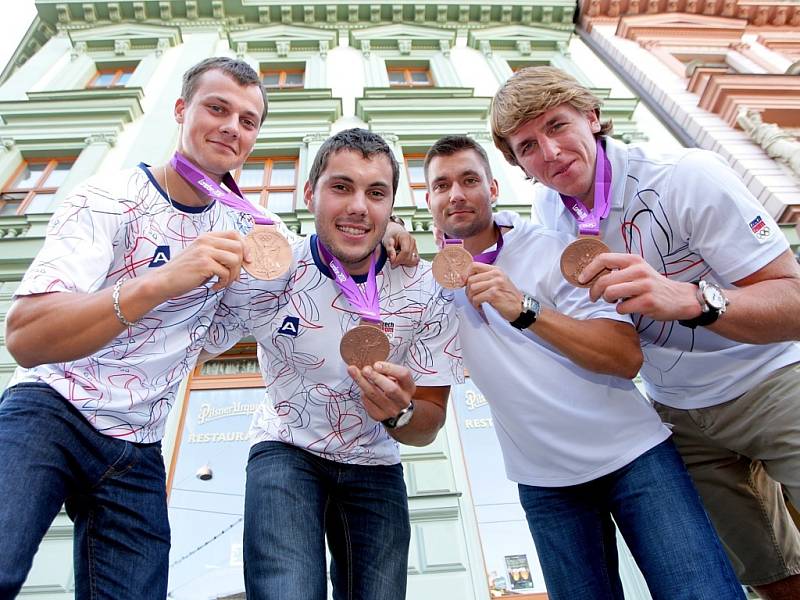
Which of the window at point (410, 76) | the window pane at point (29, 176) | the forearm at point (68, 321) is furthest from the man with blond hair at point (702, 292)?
the window at point (410, 76)

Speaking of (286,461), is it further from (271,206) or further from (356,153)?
(271,206)

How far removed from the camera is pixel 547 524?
78.4 inches

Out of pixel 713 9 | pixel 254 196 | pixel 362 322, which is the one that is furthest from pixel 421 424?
pixel 713 9

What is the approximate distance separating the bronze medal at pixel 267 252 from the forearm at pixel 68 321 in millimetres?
435

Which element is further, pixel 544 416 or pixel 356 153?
pixel 356 153

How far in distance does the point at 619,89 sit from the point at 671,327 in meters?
9.72

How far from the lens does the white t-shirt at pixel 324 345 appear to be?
2.14m

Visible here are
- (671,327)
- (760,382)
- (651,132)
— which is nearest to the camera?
(760,382)

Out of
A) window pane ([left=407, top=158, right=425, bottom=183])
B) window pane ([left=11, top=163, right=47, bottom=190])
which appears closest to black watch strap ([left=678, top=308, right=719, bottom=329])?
window pane ([left=407, top=158, right=425, bottom=183])

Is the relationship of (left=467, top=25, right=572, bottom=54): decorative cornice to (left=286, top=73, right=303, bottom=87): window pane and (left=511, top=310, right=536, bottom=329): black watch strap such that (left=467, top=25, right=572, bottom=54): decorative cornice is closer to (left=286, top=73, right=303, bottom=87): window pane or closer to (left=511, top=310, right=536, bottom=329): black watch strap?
(left=286, top=73, right=303, bottom=87): window pane

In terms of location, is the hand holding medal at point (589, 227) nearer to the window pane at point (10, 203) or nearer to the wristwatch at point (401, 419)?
the wristwatch at point (401, 419)

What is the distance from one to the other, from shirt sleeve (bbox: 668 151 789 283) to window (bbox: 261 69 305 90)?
Answer: 32.4 ft

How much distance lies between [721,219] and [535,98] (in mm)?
1024

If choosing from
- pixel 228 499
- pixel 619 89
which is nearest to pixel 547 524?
pixel 228 499
